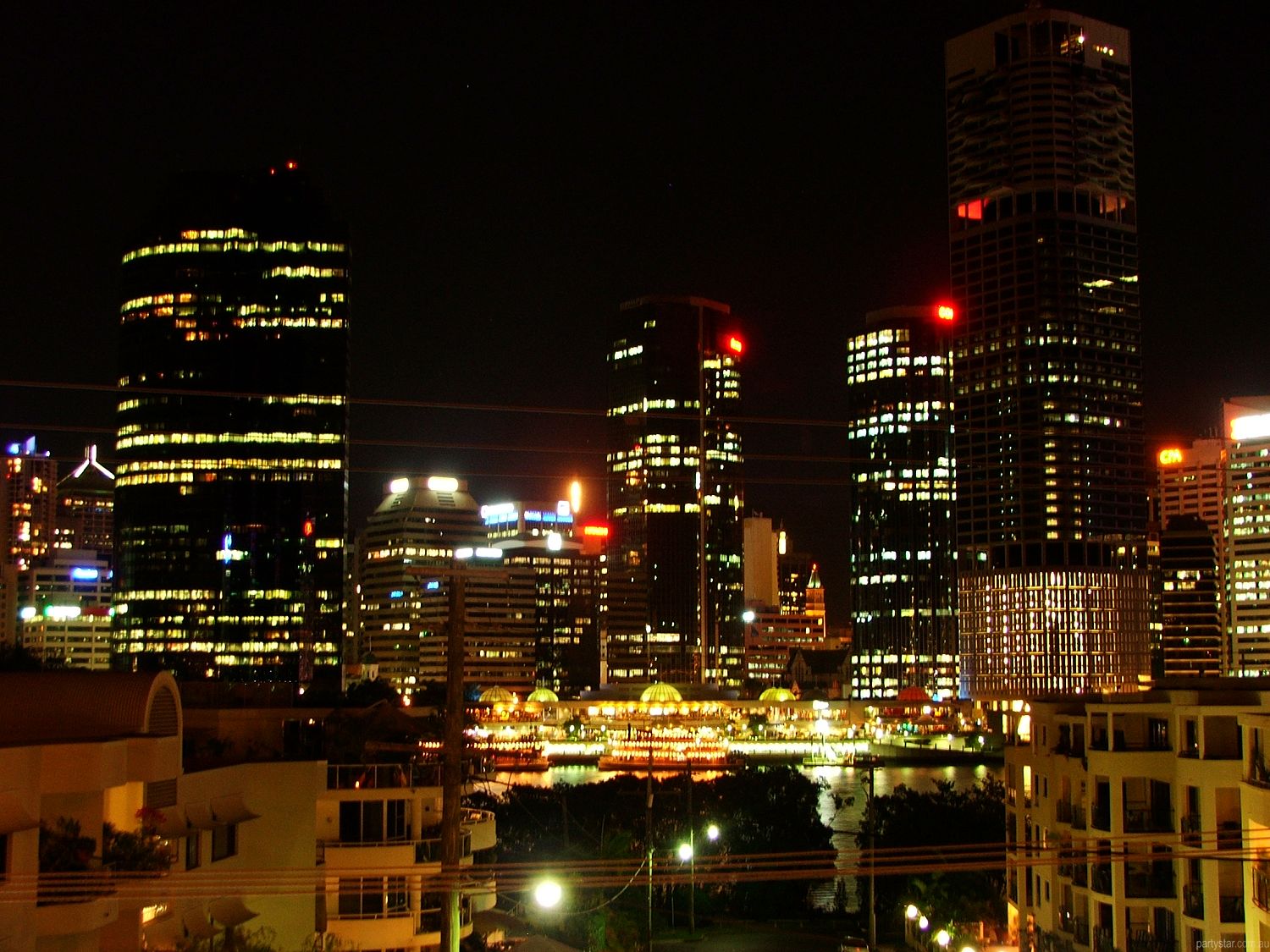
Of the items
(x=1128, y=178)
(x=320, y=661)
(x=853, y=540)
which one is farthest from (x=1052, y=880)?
(x=853, y=540)

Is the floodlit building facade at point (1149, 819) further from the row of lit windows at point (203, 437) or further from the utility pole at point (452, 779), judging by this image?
the row of lit windows at point (203, 437)

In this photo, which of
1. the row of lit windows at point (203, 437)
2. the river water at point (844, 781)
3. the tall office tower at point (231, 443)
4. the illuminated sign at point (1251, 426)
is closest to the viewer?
the river water at point (844, 781)

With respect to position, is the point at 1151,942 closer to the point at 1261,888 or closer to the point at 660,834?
the point at 1261,888

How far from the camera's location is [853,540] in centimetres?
16625

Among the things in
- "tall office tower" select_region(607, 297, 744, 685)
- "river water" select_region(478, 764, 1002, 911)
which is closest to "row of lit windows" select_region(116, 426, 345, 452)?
"river water" select_region(478, 764, 1002, 911)

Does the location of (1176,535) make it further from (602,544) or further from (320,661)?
(320,661)

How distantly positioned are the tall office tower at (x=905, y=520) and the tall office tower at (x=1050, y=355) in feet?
51.9

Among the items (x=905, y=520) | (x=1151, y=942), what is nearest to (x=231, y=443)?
(x=905, y=520)

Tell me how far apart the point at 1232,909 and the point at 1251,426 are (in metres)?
123

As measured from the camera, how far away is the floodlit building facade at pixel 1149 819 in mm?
17969

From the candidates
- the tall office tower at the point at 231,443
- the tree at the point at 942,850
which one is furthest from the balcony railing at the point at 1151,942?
the tall office tower at the point at 231,443

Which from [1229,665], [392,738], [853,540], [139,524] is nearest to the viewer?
[392,738]

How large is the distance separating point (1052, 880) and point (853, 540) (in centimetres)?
14349

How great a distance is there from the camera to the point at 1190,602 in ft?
474
